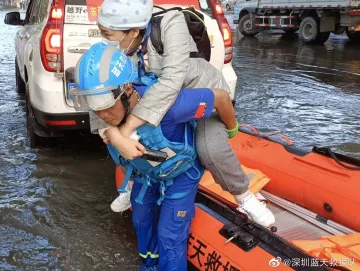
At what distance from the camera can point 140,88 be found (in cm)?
217

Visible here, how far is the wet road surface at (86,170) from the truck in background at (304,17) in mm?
4987

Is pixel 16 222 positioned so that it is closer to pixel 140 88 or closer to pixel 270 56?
pixel 140 88

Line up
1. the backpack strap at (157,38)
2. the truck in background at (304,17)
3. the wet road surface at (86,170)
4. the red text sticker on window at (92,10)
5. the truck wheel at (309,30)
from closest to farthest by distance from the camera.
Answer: the backpack strap at (157,38) → the wet road surface at (86,170) → the red text sticker on window at (92,10) → the truck in background at (304,17) → the truck wheel at (309,30)

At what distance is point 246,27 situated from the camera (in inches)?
666

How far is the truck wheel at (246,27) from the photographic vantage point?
16.8m

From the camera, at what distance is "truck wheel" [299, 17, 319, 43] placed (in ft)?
46.6

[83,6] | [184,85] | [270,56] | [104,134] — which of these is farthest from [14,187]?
[270,56]

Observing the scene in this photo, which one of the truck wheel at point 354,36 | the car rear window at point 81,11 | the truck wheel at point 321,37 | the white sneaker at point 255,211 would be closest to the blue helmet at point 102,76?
the white sneaker at point 255,211

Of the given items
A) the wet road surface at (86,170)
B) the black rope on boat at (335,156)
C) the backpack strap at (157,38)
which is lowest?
the wet road surface at (86,170)

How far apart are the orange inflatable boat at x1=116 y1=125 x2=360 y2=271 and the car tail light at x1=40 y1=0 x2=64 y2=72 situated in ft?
3.80

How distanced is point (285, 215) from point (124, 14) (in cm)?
185

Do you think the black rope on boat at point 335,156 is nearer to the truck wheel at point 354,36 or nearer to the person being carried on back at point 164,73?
the person being carried on back at point 164,73

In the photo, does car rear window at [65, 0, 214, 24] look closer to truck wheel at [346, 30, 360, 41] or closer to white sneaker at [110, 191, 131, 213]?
white sneaker at [110, 191, 131, 213]

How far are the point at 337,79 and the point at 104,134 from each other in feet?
24.4
